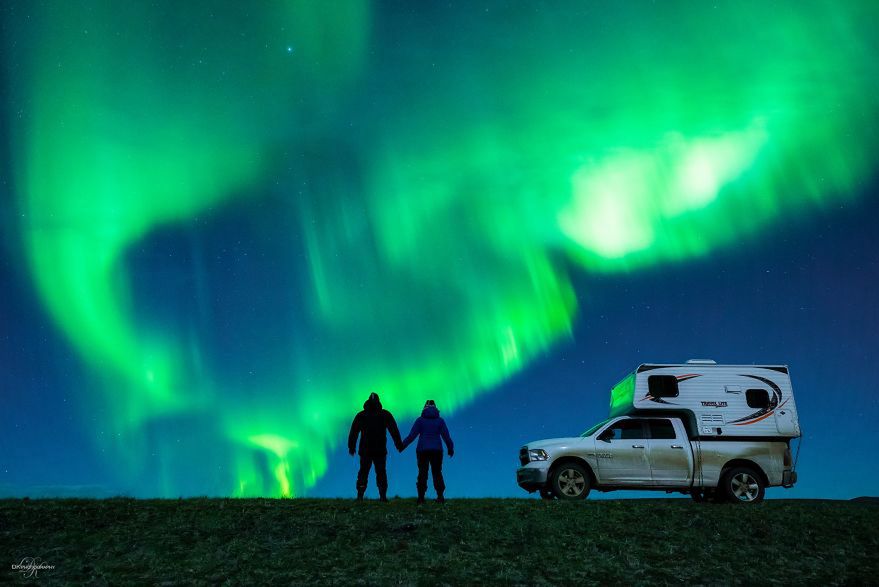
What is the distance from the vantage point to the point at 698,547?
40.4ft

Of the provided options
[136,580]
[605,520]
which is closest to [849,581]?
[605,520]

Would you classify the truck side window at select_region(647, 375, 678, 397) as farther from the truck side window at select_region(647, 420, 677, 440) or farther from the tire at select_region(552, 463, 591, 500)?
the tire at select_region(552, 463, 591, 500)

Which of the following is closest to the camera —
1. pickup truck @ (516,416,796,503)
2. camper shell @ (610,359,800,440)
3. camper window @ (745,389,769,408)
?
pickup truck @ (516,416,796,503)

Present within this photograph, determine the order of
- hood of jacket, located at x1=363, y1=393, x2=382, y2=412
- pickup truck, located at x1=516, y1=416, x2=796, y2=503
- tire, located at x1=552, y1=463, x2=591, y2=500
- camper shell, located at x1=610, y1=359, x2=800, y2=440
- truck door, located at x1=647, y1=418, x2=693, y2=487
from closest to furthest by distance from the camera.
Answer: hood of jacket, located at x1=363, y1=393, x2=382, y2=412 < tire, located at x1=552, y1=463, x2=591, y2=500 < pickup truck, located at x1=516, y1=416, x2=796, y2=503 < truck door, located at x1=647, y1=418, x2=693, y2=487 < camper shell, located at x1=610, y1=359, x2=800, y2=440

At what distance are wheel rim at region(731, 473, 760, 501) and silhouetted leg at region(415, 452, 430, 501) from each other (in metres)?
7.86

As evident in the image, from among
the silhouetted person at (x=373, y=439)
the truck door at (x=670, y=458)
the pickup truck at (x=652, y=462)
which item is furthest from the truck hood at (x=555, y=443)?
the silhouetted person at (x=373, y=439)

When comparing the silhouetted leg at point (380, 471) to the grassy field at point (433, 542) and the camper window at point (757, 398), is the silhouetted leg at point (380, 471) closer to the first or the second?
the grassy field at point (433, 542)

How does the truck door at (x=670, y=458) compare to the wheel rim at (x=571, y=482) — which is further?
the truck door at (x=670, y=458)

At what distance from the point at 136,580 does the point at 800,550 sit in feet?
35.5

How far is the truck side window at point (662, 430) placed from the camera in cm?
1809

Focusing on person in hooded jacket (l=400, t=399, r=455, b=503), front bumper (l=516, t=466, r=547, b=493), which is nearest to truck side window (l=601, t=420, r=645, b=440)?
front bumper (l=516, t=466, r=547, b=493)

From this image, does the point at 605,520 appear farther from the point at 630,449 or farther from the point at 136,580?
the point at 136,580

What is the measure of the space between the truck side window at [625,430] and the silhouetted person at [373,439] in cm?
542

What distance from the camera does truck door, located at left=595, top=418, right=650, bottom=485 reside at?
57.1 ft
